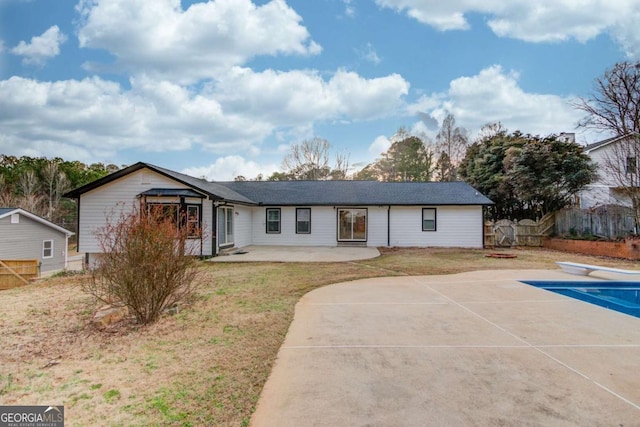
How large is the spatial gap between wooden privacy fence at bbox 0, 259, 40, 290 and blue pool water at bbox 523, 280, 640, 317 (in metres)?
15.3

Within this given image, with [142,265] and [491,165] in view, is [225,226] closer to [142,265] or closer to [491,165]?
[142,265]

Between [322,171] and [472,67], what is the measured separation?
20853mm

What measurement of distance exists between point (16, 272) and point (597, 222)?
77.6 feet

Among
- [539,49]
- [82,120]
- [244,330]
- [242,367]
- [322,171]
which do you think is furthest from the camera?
[322,171]

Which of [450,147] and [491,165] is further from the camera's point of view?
[450,147]

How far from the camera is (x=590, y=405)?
2.82 m

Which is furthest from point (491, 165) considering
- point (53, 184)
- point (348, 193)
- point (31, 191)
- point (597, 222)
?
point (53, 184)

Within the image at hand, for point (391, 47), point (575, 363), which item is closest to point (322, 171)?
point (391, 47)

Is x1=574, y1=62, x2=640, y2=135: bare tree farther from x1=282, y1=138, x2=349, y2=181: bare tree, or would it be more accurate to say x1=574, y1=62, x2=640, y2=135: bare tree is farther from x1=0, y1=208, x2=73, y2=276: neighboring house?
x1=0, y1=208, x2=73, y2=276: neighboring house

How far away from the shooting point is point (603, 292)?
322 inches

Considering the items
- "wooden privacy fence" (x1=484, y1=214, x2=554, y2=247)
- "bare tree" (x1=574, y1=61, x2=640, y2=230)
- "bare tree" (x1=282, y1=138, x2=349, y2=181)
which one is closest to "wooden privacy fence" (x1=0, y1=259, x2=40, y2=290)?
"wooden privacy fence" (x1=484, y1=214, x2=554, y2=247)

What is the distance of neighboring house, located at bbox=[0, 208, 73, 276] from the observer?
65.1ft

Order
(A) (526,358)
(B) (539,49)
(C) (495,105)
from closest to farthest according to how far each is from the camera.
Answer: (A) (526,358)
(B) (539,49)
(C) (495,105)

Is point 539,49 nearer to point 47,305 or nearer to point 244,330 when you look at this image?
point 244,330
